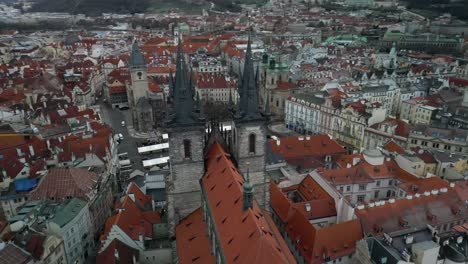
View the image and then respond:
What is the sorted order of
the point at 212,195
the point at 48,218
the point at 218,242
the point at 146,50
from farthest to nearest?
the point at 146,50
the point at 48,218
the point at 212,195
the point at 218,242

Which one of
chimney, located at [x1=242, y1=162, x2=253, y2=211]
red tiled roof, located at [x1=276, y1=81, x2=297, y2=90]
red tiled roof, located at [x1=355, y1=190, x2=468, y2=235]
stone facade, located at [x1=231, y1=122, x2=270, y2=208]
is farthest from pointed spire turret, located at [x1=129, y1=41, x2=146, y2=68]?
chimney, located at [x1=242, y1=162, x2=253, y2=211]

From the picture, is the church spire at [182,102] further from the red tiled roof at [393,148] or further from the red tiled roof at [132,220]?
the red tiled roof at [393,148]

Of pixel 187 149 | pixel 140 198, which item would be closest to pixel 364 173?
pixel 187 149

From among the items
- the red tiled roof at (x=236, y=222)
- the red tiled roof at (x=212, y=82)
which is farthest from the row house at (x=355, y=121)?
the red tiled roof at (x=236, y=222)

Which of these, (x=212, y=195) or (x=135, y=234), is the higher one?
(x=212, y=195)

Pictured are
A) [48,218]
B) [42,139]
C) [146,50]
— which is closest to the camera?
[48,218]

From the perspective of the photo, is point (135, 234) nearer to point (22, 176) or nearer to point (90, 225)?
point (90, 225)

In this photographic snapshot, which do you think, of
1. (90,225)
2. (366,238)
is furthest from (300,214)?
(90,225)

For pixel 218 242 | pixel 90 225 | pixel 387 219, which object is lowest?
pixel 90 225
